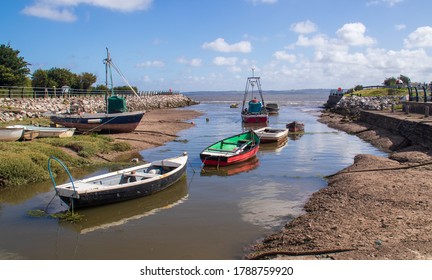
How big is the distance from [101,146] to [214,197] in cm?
975

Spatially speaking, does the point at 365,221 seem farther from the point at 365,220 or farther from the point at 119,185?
the point at 119,185

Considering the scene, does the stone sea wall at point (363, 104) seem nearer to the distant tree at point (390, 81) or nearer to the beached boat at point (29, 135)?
the distant tree at point (390, 81)

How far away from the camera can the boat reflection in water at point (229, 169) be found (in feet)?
55.1

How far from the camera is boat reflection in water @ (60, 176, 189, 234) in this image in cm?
1048

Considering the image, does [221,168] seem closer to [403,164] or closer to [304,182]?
[304,182]

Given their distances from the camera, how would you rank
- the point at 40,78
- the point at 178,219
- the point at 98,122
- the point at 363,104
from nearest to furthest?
the point at 178,219 → the point at 98,122 → the point at 363,104 → the point at 40,78

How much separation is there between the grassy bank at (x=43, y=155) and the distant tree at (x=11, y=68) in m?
23.4

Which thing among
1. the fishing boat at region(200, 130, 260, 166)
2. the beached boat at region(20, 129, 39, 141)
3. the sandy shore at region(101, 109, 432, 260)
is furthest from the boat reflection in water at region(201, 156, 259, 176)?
the beached boat at region(20, 129, 39, 141)

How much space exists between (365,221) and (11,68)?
42.7 m

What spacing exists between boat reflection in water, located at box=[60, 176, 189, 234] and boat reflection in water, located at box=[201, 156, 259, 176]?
326 cm

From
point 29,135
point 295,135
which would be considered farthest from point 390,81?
point 29,135

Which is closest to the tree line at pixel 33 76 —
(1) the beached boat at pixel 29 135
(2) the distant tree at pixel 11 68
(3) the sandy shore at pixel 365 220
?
(2) the distant tree at pixel 11 68

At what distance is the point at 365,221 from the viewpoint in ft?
29.6

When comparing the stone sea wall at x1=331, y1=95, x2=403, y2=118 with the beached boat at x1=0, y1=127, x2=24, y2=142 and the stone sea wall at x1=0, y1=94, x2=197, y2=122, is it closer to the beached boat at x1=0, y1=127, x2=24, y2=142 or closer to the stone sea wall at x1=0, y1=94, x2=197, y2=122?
the stone sea wall at x1=0, y1=94, x2=197, y2=122
